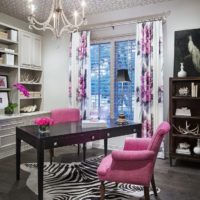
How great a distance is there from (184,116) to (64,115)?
2.11 meters

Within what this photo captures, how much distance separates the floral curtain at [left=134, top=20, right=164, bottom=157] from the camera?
424cm

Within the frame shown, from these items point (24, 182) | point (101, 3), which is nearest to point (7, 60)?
point (101, 3)

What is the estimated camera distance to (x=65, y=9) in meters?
4.70

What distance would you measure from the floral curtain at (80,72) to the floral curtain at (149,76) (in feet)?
3.64

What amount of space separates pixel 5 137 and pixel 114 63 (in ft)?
8.49

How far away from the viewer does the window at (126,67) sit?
4.70m

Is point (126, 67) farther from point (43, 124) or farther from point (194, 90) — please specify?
point (43, 124)

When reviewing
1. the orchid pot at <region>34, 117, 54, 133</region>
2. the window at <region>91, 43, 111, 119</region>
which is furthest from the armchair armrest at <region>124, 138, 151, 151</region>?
the window at <region>91, 43, 111, 119</region>

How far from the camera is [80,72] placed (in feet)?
16.4

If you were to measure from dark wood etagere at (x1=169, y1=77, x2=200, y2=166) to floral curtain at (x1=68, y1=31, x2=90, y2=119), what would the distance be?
1.81 meters

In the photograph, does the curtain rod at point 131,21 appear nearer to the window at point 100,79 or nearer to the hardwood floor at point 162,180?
the window at point 100,79

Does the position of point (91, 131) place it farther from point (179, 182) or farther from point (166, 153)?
point (166, 153)

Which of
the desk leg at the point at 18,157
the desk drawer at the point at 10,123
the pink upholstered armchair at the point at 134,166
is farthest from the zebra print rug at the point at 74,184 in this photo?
the desk drawer at the point at 10,123

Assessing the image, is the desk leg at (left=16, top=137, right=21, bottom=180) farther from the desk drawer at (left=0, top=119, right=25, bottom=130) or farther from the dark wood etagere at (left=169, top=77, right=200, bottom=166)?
the dark wood etagere at (left=169, top=77, right=200, bottom=166)
